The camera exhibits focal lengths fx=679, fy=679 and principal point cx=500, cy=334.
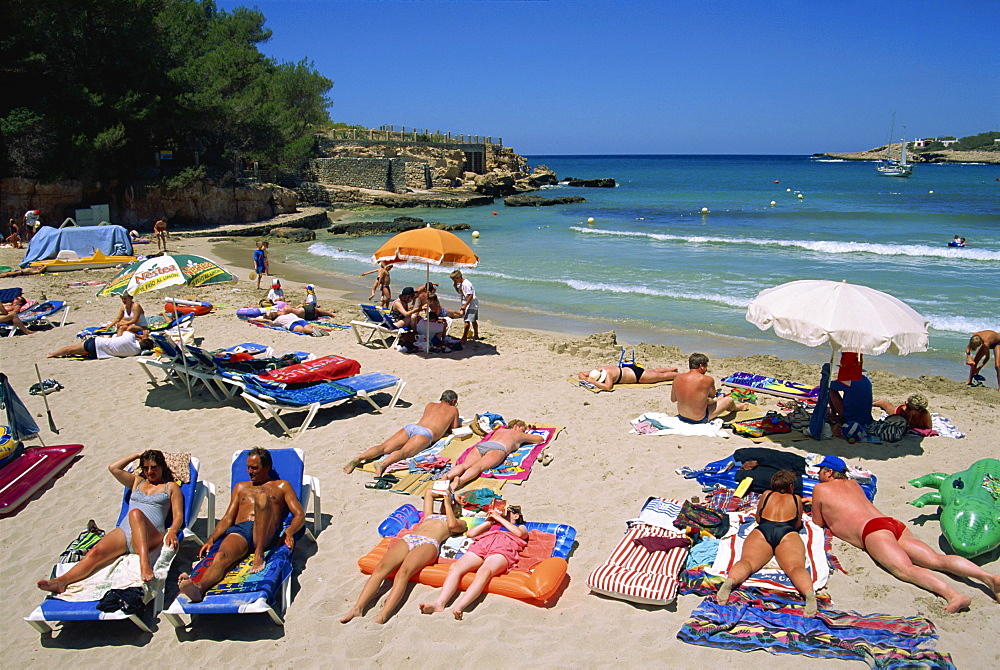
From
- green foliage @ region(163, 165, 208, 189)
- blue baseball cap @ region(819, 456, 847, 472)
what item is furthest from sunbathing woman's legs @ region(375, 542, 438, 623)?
green foliage @ region(163, 165, 208, 189)

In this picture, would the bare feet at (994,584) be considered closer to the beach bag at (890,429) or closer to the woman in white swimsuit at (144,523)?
the beach bag at (890,429)

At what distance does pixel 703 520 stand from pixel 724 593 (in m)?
0.83

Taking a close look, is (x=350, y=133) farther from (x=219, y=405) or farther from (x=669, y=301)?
(x=219, y=405)

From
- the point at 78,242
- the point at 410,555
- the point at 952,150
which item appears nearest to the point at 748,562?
the point at 410,555

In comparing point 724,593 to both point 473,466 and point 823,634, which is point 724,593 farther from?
point 473,466

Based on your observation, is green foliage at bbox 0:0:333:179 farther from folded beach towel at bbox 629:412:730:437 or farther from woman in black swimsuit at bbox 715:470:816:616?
woman in black swimsuit at bbox 715:470:816:616

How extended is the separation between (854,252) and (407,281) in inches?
600

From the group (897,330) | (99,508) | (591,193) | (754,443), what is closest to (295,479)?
(99,508)

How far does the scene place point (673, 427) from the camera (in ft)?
23.2

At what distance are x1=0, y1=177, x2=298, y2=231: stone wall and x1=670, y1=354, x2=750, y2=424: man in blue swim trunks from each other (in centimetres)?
2504

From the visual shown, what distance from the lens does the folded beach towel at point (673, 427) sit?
6.96 metres

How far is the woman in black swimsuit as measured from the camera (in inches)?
165

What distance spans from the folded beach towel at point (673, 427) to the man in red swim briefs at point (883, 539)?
1.60m

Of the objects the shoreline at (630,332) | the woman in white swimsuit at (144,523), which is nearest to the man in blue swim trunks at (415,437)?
the woman in white swimsuit at (144,523)
